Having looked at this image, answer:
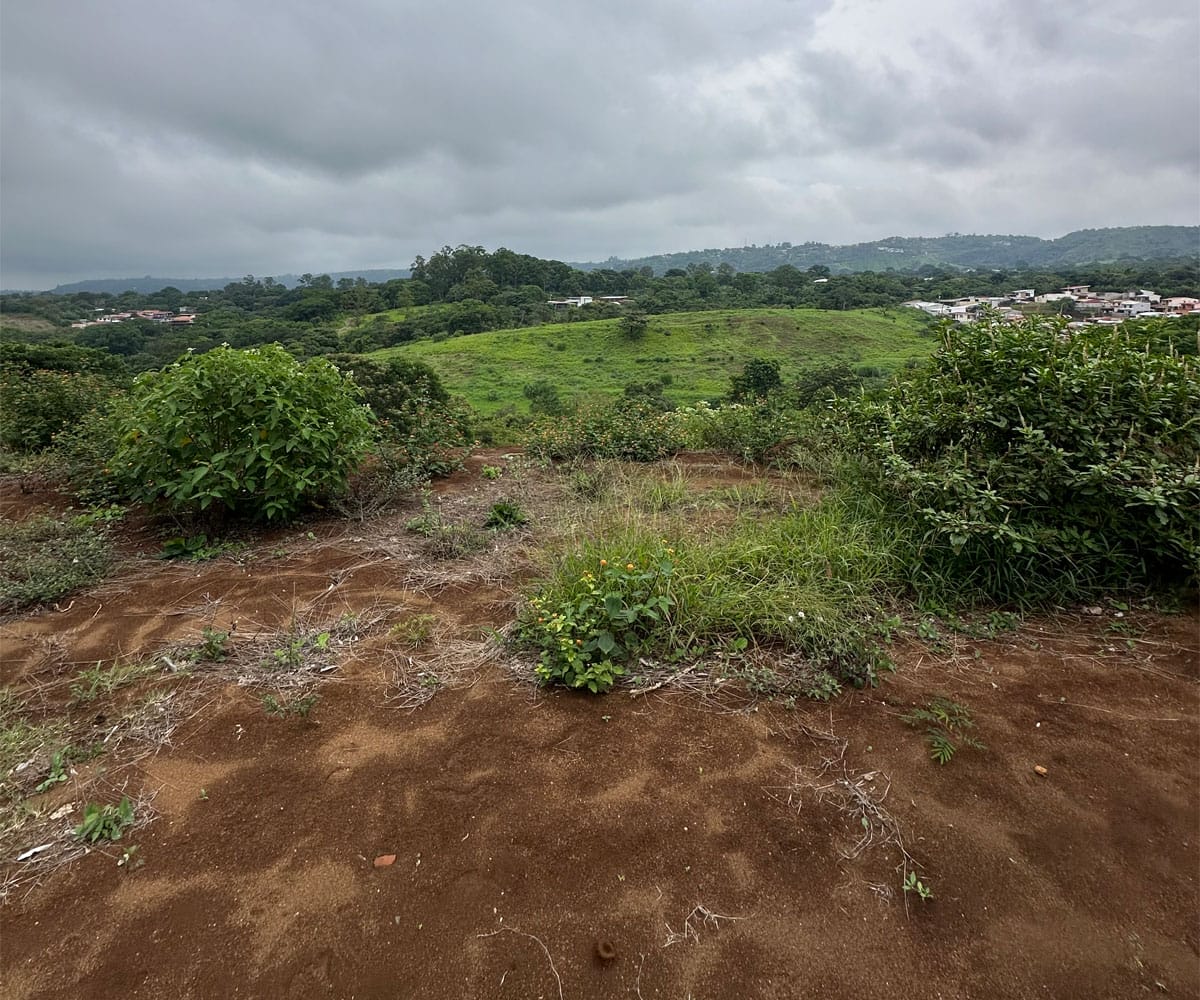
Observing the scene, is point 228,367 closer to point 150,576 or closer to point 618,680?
point 150,576

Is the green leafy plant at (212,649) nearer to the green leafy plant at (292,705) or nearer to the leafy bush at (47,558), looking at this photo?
the green leafy plant at (292,705)

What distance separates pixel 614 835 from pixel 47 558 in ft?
13.2

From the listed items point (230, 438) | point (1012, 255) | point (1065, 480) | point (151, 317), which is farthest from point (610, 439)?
point (1012, 255)

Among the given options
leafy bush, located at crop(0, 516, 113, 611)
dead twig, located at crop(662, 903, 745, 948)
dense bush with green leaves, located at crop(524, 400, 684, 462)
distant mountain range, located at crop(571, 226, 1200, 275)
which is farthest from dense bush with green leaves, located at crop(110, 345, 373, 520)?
distant mountain range, located at crop(571, 226, 1200, 275)

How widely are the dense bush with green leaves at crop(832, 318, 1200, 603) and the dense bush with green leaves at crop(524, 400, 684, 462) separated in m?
3.54

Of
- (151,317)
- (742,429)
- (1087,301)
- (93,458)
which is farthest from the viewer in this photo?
(151,317)

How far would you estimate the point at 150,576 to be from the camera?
149 inches

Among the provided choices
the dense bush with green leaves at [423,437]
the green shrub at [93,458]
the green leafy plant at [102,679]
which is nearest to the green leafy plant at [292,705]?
the green leafy plant at [102,679]

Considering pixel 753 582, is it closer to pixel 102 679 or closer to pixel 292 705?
pixel 292 705

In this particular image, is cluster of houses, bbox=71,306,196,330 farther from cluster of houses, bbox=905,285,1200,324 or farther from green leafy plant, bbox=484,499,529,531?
cluster of houses, bbox=905,285,1200,324

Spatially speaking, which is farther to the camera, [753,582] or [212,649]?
[753,582]

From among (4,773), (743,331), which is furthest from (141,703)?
(743,331)

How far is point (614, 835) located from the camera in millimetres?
1896

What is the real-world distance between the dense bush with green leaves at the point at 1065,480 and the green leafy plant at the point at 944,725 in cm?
97
